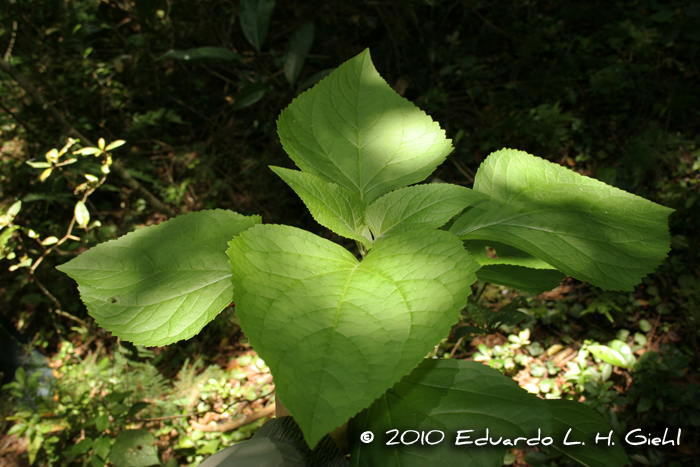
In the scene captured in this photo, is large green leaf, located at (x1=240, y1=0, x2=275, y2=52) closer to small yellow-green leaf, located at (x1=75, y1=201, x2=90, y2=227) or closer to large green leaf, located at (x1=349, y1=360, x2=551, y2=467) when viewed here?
small yellow-green leaf, located at (x1=75, y1=201, x2=90, y2=227)

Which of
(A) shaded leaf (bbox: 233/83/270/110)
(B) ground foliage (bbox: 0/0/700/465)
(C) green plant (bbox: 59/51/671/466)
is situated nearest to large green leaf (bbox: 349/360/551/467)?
(C) green plant (bbox: 59/51/671/466)

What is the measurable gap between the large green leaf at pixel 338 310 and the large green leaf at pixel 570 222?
244 millimetres

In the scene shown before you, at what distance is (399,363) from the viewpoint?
0.49m

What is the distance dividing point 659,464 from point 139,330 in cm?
271

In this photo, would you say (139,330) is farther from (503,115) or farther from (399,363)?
(503,115)

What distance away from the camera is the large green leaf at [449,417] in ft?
2.29

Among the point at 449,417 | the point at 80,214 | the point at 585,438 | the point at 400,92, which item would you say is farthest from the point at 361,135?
the point at 400,92

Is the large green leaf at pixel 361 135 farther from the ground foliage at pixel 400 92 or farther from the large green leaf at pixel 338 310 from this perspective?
the ground foliage at pixel 400 92

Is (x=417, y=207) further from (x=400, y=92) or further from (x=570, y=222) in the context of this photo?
(x=400, y=92)

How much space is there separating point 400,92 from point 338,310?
3.25 m

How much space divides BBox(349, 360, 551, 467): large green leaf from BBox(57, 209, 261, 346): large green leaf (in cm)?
36

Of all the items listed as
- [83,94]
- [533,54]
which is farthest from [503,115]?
[83,94]

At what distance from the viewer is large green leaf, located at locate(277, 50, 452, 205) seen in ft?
2.96

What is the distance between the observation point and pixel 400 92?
3.49 meters
